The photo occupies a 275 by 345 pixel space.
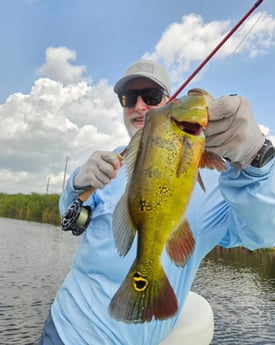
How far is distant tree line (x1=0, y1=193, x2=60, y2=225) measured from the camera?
140 feet

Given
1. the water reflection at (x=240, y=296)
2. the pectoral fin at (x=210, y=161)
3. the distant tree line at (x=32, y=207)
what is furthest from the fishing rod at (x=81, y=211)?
the distant tree line at (x=32, y=207)

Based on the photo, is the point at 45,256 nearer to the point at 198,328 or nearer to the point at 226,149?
the point at 198,328

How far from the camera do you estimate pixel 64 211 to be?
246 centimetres

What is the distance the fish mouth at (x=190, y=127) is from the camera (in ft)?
4.58

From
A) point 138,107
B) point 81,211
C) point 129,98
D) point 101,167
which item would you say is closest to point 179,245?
point 101,167

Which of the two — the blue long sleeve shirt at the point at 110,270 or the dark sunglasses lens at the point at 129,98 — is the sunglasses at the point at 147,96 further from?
the blue long sleeve shirt at the point at 110,270

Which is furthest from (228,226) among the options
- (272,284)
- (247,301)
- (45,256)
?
(45,256)

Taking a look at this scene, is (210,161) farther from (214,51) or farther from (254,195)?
(214,51)

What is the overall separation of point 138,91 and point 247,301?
506 inches

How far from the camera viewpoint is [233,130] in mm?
1516

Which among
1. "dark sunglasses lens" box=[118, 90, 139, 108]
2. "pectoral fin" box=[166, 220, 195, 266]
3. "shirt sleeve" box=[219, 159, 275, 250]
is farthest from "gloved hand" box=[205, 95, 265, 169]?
"dark sunglasses lens" box=[118, 90, 139, 108]

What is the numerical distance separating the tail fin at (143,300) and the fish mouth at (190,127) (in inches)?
21.6

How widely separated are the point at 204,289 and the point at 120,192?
13469mm

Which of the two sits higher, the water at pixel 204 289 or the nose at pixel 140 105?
the nose at pixel 140 105
